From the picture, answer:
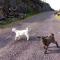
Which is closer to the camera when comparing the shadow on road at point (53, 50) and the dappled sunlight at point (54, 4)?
the shadow on road at point (53, 50)

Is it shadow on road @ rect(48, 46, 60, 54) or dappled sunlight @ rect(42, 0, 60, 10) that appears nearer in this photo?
shadow on road @ rect(48, 46, 60, 54)

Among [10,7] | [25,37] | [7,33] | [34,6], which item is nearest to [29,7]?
[34,6]

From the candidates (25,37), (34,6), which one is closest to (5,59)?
(25,37)

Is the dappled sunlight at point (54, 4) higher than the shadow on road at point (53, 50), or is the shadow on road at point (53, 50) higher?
the shadow on road at point (53, 50)

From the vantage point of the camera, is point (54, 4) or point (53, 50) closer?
point (53, 50)

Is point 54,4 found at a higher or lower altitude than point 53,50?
lower

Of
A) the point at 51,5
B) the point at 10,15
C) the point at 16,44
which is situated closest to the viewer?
the point at 16,44

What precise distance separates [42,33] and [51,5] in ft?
45.9

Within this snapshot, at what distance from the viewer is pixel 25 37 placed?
406 inches

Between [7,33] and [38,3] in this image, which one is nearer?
[7,33]

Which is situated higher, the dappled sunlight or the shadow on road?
the shadow on road

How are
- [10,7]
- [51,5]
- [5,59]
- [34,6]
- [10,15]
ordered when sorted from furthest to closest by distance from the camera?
1. [51,5]
2. [34,6]
3. [10,7]
4. [10,15]
5. [5,59]

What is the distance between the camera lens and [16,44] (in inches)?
383

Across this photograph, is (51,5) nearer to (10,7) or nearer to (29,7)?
(29,7)
